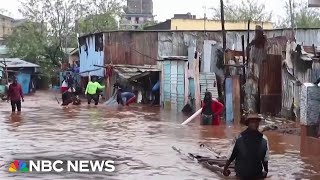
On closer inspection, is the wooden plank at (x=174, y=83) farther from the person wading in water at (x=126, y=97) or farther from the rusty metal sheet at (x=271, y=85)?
the rusty metal sheet at (x=271, y=85)

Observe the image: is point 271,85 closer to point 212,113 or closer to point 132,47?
point 212,113

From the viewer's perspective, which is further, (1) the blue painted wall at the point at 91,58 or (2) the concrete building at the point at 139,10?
(2) the concrete building at the point at 139,10

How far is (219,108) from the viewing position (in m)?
16.7

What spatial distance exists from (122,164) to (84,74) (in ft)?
103

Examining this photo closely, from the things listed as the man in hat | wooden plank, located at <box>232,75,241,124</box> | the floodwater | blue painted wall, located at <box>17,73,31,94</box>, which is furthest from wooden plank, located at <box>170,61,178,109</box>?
blue painted wall, located at <box>17,73,31,94</box>

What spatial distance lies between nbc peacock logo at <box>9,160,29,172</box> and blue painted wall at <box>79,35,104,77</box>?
24.7 meters

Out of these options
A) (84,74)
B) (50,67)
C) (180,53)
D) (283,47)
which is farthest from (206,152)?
(50,67)

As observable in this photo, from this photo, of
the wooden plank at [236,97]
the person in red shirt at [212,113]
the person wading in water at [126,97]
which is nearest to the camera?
the person in red shirt at [212,113]

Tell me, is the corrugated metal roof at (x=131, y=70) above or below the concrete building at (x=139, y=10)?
below

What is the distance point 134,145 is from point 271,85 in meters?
7.01

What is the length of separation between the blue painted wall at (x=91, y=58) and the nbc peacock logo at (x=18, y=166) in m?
24.7

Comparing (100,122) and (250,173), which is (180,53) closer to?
(100,122)

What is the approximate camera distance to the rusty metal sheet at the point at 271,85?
715 inches

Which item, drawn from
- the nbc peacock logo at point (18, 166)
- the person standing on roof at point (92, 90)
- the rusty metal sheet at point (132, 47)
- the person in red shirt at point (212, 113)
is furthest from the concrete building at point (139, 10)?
the nbc peacock logo at point (18, 166)
